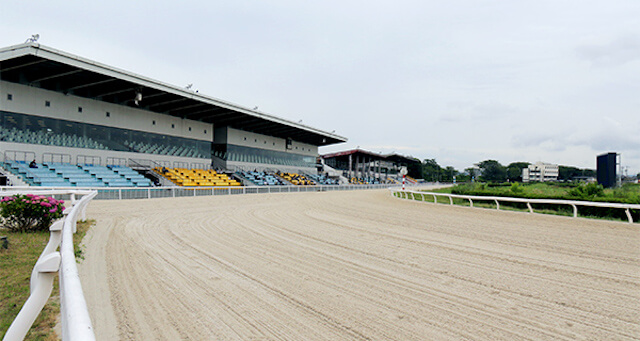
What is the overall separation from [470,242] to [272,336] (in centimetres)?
487

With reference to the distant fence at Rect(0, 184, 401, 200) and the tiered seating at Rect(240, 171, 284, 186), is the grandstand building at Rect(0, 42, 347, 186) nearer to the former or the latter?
the tiered seating at Rect(240, 171, 284, 186)

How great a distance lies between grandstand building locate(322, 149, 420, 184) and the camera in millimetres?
59344

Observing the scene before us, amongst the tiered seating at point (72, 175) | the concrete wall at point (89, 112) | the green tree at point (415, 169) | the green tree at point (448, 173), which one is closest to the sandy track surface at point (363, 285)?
the tiered seating at point (72, 175)

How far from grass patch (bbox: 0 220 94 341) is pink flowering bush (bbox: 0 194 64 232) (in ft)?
0.79

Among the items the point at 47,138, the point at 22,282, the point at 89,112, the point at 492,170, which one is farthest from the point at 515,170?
the point at 22,282

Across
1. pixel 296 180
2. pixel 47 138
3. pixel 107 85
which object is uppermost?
pixel 107 85

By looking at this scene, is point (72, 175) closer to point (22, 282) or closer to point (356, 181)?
point (22, 282)

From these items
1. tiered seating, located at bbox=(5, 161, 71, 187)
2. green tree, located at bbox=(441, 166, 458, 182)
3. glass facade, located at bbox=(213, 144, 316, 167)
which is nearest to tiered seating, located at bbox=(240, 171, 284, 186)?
glass facade, located at bbox=(213, 144, 316, 167)

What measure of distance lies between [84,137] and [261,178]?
16702 mm

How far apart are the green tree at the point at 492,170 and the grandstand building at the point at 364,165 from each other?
1637 inches

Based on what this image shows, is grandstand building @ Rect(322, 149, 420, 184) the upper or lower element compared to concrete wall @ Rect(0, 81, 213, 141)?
lower

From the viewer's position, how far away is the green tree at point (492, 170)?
10635 cm

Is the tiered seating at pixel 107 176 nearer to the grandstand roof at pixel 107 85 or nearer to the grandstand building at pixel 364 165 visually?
the grandstand roof at pixel 107 85

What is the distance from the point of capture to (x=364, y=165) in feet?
200
